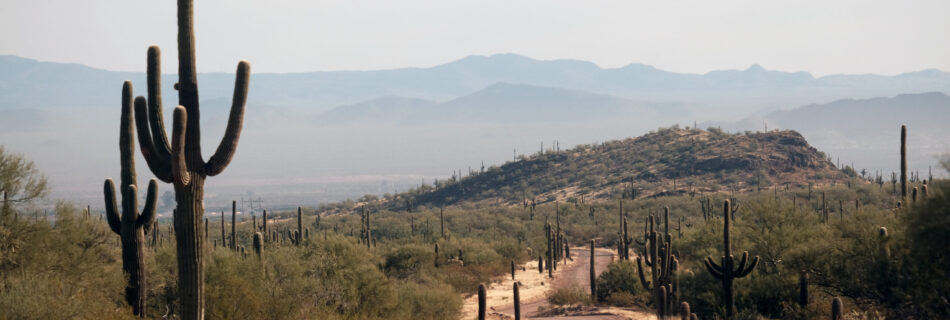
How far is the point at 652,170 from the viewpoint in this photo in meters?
111

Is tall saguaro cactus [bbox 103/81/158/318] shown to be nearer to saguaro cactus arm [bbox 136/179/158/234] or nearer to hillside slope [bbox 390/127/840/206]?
saguaro cactus arm [bbox 136/179/158/234]

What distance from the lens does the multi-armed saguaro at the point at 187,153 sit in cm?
1398

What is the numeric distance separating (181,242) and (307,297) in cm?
1114

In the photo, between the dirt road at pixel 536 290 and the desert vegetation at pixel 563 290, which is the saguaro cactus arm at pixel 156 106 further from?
the dirt road at pixel 536 290

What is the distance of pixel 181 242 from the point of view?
46.2ft

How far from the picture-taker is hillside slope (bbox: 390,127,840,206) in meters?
100

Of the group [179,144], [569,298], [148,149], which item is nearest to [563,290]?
[569,298]

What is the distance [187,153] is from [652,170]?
328ft

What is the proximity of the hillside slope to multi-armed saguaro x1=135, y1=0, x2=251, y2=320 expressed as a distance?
80.6m

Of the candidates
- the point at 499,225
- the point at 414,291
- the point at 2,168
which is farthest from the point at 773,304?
the point at 499,225

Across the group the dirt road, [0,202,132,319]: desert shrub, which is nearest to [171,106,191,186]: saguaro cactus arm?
[0,202,132,319]: desert shrub

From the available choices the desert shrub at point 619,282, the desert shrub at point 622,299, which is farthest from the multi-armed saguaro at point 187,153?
the desert shrub at point 619,282

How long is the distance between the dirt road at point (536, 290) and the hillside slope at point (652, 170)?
129 feet

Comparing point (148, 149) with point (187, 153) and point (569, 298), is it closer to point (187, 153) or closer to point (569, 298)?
point (187, 153)
